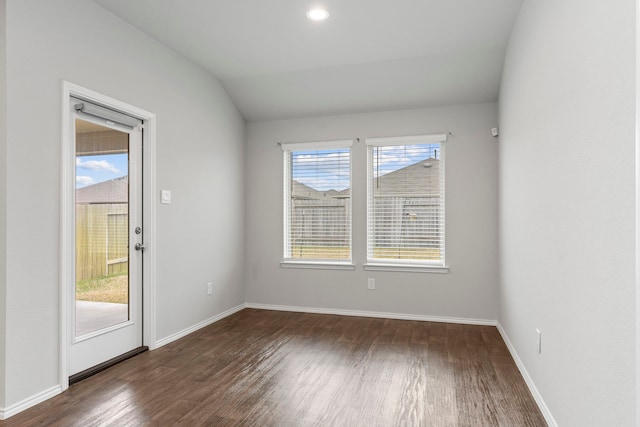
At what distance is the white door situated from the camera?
2914 mm

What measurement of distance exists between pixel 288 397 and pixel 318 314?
2248 millimetres

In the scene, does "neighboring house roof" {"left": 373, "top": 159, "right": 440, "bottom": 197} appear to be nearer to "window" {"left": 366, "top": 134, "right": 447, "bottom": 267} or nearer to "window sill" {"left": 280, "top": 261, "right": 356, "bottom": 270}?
"window" {"left": 366, "top": 134, "right": 447, "bottom": 267}

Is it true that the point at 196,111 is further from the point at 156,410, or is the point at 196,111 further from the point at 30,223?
the point at 156,410

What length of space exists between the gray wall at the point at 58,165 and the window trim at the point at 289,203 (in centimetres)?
60

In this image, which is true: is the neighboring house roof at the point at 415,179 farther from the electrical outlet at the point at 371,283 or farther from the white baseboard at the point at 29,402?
the white baseboard at the point at 29,402

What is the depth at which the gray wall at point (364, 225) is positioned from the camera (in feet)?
14.4

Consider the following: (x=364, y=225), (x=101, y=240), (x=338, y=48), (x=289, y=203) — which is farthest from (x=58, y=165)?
(x=364, y=225)

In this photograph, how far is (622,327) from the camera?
1.37 m

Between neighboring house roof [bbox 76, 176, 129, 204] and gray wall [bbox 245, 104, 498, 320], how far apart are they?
197cm

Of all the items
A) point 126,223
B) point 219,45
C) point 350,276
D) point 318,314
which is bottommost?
point 318,314

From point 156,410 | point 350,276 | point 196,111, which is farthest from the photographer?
point 350,276

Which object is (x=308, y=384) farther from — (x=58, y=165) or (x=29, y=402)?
(x=58, y=165)

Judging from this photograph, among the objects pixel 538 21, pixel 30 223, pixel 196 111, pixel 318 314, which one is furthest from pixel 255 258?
pixel 538 21

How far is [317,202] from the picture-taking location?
5.04 metres
